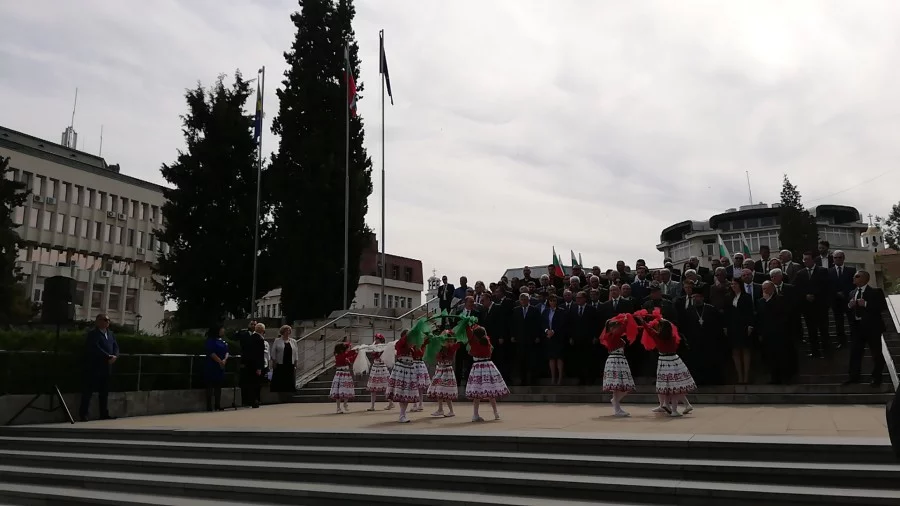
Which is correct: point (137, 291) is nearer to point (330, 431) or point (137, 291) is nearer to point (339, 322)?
point (339, 322)

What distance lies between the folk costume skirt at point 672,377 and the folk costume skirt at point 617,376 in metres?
0.49

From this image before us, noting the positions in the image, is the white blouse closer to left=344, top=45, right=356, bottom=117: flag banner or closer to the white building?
left=344, top=45, right=356, bottom=117: flag banner

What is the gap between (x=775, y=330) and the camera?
42.2ft

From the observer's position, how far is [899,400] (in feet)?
9.84

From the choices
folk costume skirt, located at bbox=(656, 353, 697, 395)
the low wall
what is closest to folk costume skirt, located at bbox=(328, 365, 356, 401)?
the low wall

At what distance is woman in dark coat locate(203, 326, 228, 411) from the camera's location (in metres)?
15.2

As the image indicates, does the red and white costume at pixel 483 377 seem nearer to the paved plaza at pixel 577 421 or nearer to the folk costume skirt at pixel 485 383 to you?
the folk costume skirt at pixel 485 383

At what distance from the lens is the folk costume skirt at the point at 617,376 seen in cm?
1080

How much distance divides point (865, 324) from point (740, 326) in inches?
82.2

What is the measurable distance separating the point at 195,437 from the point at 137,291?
6085 centimetres

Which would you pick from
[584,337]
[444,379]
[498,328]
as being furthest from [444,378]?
[498,328]

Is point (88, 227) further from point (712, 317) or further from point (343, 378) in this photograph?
point (712, 317)

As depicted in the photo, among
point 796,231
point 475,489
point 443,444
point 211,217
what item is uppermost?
point 796,231

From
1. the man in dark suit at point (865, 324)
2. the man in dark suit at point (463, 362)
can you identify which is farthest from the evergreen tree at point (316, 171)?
the man in dark suit at point (865, 324)
